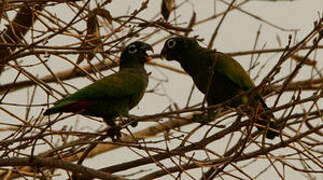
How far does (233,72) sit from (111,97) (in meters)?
1.38

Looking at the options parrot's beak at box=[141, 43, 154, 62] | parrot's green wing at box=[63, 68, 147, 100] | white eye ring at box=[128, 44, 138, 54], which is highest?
parrot's beak at box=[141, 43, 154, 62]

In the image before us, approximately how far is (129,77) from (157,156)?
1.13m

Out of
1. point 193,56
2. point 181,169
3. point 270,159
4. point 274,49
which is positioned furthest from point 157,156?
point 274,49

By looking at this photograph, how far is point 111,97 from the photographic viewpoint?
498cm

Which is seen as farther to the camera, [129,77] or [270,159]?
[129,77]

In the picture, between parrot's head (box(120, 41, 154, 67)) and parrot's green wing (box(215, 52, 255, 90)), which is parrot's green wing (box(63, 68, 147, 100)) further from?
parrot's green wing (box(215, 52, 255, 90))

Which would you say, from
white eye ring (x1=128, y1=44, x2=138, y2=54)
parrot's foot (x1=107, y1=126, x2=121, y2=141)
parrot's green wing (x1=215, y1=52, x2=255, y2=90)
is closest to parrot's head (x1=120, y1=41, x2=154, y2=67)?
white eye ring (x1=128, y1=44, x2=138, y2=54)

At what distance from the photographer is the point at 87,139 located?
413 cm

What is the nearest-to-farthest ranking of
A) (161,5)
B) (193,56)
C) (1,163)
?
1. (1,163)
2. (161,5)
3. (193,56)

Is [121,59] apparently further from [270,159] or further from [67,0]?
[270,159]

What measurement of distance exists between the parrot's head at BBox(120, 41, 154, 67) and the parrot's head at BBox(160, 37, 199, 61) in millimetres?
183

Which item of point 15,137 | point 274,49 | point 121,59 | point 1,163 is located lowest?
point 1,163

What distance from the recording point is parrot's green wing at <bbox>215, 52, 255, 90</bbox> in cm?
568

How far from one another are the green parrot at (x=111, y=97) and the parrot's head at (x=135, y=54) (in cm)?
11
